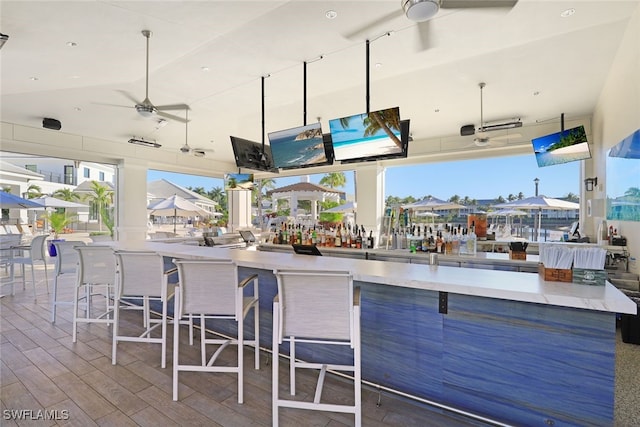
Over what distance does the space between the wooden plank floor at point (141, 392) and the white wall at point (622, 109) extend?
1884 mm

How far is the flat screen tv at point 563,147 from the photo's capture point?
478 cm

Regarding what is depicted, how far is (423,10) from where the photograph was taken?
219 centimetres

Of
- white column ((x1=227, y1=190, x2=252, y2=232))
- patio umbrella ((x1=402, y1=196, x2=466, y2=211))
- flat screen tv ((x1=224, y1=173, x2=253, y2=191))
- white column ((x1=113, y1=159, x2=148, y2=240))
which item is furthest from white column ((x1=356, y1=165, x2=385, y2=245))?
white column ((x1=113, y1=159, x2=148, y2=240))

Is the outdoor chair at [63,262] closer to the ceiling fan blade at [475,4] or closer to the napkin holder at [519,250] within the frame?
the ceiling fan blade at [475,4]

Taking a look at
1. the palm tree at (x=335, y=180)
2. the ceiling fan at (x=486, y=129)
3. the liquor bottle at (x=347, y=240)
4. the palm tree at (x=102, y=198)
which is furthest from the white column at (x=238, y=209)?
the ceiling fan at (x=486, y=129)

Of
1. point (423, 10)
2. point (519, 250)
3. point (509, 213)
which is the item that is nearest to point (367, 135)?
point (423, 10)

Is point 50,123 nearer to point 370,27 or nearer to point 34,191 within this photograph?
point 370,27

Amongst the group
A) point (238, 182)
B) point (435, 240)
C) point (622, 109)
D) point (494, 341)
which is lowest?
point (494, 341)

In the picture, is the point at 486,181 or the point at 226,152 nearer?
the point at 486,181

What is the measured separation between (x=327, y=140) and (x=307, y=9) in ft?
5.27

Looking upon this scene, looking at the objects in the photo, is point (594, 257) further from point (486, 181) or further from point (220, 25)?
point (486, 181)

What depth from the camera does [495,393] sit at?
1.82 meters

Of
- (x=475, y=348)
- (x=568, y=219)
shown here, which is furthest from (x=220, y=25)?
(x=568, y=219)

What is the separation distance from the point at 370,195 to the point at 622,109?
5118mm
